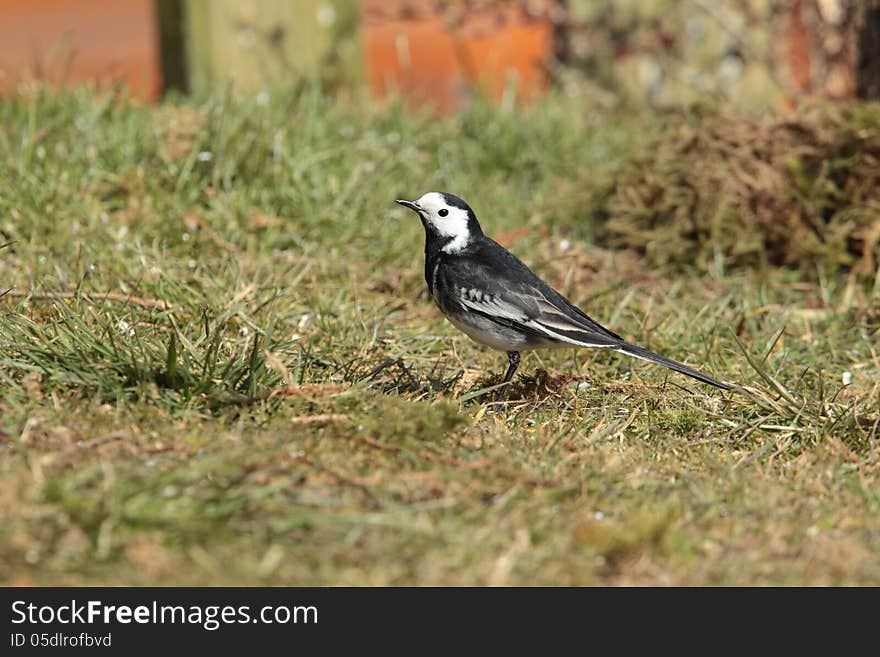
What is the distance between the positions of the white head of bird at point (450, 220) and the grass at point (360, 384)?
0.55 meters

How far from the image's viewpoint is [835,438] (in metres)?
4.52

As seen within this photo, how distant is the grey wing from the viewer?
488 centimetres

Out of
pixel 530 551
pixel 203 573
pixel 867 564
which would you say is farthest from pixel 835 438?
pixel 203 573

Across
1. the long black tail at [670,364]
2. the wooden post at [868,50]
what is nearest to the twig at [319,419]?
the long black tail at [670,364]

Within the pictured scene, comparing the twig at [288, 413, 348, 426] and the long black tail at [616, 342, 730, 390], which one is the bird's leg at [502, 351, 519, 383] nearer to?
the long black tail at [616, 342, 730, 390]

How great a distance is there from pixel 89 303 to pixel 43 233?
1415mm

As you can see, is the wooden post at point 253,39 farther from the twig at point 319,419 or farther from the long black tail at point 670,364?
the twig at point 319,419

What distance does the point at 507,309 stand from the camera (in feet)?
16.3

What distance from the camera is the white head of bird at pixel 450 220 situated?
17.5 ft

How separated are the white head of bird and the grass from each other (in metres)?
0.55

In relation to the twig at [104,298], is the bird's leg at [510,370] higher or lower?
lower

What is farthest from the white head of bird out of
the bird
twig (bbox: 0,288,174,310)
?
twig (bbox: 0,288,174,310)

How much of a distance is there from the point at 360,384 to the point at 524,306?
36.1 inches

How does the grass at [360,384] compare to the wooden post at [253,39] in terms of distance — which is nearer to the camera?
the grass at [360,384]
